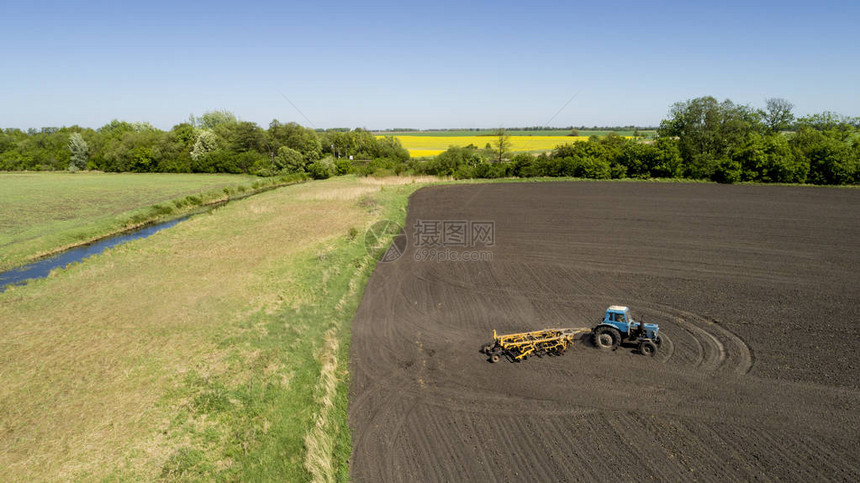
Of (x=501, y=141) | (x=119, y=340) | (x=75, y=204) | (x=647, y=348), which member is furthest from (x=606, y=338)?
(x=501, y=141)

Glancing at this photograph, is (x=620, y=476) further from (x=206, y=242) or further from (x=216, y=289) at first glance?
(x=206, y=242)

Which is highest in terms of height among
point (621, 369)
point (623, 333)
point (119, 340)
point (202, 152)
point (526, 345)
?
point (202, 152)

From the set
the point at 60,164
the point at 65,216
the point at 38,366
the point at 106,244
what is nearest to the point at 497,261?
the point at 38,366

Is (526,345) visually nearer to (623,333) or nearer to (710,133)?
(623,333)

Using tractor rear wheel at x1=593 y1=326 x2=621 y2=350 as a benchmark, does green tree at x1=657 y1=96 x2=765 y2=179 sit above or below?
above

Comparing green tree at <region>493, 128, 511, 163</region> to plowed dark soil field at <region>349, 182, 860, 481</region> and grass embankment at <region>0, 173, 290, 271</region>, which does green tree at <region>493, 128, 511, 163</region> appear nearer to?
grass embankment at <region>0, 173, 290, 271</region>

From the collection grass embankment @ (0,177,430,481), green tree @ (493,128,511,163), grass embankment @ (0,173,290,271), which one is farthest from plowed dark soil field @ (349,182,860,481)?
green tree @ (493,128,511,163)
